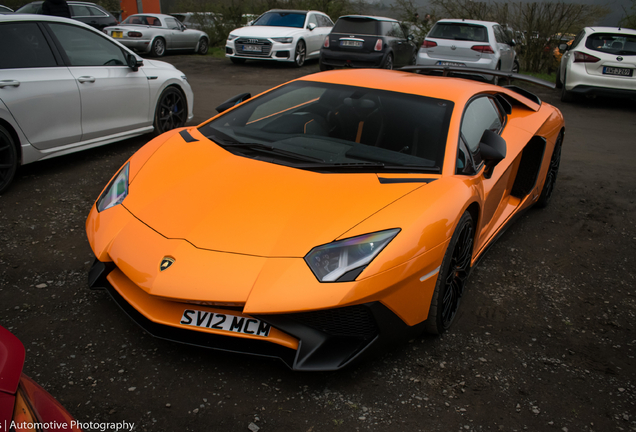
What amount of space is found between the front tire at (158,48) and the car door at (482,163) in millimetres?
14174

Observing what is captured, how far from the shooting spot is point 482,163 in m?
3.28

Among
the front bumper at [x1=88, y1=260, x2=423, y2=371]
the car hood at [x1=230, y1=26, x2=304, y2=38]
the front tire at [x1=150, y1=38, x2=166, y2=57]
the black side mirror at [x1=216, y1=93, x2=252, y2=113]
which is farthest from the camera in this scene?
the front tire at [x1=150, y1=38, x2=166, y2=57]

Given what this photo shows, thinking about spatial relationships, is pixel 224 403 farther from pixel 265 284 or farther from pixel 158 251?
pixel 158 251

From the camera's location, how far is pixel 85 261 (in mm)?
3436

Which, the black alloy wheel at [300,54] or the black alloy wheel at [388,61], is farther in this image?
the black alloy wheel at [300,54]

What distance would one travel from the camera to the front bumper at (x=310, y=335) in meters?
2.21

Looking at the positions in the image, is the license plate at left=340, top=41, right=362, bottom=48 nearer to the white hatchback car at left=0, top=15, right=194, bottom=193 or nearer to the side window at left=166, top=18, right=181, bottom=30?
the side window at left=166, top=18, right=181, bottom=30

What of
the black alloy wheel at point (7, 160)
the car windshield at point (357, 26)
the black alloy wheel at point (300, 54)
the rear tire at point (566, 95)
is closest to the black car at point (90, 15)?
the black alloy wheel at point (300, 54)

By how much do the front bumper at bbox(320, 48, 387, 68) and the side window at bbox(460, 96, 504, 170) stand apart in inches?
371

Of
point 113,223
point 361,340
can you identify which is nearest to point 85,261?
point 113,223

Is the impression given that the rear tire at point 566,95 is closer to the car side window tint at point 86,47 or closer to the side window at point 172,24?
the car side window tint at point 86,47

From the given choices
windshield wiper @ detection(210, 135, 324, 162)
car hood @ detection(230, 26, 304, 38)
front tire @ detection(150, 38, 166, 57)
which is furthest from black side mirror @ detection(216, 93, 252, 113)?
front tire @ detection(150, 38, 166, 57)

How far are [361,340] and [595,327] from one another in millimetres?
1667

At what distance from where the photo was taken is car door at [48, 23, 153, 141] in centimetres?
507
